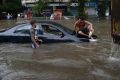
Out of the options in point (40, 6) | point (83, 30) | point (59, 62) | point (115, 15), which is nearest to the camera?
point (115, 15)

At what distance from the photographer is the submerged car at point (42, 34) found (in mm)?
17469

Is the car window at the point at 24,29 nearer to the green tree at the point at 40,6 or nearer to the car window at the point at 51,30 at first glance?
the car window at the point at 51,30

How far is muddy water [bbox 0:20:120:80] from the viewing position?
10211 millimetres

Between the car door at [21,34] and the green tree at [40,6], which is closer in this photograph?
the car door at [21,34]

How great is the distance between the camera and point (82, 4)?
167ft

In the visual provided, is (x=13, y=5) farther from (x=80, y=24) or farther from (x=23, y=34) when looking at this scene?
(x=23, y=34)

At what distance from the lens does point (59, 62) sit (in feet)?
41.4

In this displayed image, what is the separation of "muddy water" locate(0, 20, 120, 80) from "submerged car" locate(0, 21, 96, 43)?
0.31m

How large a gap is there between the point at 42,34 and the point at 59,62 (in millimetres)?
5005

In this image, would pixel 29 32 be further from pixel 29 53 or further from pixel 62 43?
pixel 29 53

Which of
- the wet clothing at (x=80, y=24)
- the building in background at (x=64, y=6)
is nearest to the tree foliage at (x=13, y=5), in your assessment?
the building in background at (x=64, y=6)

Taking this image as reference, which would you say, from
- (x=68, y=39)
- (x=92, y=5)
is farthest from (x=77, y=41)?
(x=92, y=5)

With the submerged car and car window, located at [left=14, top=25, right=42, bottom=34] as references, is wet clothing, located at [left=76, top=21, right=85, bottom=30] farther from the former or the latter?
car window, located at [left=14, top=25, right=42, bottom=34]

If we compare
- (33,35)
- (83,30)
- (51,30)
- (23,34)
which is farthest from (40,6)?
(33,35)
